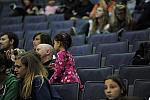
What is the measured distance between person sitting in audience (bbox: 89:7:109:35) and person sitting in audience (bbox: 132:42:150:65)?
2.03 meters

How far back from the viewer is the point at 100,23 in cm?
776

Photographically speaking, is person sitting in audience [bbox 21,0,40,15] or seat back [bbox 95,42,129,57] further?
person sitting in audience [bbox 21,0,40,15]

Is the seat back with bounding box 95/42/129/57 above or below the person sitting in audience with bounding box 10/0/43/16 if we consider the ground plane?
below

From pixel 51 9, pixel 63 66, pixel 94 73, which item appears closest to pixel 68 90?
pixel 63 66

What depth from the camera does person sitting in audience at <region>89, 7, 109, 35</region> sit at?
7691mm

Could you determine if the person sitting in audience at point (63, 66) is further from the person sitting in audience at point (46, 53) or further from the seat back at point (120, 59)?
the seat back at point (120, 59)

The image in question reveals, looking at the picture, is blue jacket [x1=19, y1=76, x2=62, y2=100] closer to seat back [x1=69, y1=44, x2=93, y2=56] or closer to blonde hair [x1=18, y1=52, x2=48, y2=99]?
blonde hair [x1=18, y1=52, x2=48, y2=99]

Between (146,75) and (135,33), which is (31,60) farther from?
(135,33)

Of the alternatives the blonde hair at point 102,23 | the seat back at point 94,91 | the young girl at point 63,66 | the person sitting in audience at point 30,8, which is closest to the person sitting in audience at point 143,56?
the young girl at point 63,66

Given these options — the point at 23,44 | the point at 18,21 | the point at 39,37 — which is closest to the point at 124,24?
the point at 23,44

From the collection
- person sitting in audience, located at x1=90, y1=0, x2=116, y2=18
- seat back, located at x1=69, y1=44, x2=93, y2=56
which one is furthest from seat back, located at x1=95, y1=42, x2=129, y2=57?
person sitting in audience, located at x1=90, y1=0, x2=116, y2=18

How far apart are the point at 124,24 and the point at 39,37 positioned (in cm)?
246

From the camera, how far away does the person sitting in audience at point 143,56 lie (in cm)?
541

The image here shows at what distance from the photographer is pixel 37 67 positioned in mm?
4141
